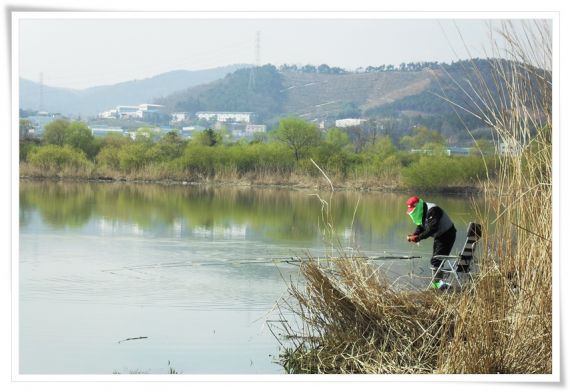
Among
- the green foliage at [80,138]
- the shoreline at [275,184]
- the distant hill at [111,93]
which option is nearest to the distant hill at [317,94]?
the distant hill at [111,93]

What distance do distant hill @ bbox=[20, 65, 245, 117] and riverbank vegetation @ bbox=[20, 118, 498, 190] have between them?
4.42 meters

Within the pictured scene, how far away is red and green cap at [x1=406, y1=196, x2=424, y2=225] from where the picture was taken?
7575mm

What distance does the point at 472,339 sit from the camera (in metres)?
5.37

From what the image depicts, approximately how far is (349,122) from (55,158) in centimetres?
1622

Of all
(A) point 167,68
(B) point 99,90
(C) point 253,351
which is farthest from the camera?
(A) point 167,68

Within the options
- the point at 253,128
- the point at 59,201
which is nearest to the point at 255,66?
the point at 253,128

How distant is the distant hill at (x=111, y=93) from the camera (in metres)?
36.8

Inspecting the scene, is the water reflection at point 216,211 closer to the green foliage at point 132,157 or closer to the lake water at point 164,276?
the lake water at point 164,276

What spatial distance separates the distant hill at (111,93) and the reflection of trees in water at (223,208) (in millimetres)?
9311

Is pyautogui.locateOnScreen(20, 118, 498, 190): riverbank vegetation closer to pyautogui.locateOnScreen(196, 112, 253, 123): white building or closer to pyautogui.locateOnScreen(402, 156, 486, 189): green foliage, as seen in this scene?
pyautogui.locateOnScreen(402, 156, 486, 189): green foliage

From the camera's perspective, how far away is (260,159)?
30984 mm
